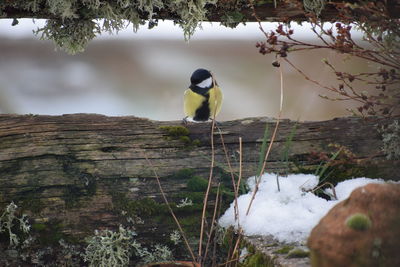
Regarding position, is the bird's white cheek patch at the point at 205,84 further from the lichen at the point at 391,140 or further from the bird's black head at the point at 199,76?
the lichen at the point at 391,140

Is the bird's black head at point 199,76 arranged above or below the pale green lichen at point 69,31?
below

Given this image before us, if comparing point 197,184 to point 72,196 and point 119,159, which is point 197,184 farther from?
point 72,196

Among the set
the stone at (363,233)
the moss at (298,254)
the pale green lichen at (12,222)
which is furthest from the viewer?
the pale green lichen at (12,222)

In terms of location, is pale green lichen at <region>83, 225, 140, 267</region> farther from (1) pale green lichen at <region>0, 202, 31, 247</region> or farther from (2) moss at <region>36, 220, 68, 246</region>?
(1) pale green lichen at <region>0, 202, 31, 247</region>

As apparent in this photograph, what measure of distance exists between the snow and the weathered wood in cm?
13

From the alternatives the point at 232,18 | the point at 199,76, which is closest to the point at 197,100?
the point at 199,76

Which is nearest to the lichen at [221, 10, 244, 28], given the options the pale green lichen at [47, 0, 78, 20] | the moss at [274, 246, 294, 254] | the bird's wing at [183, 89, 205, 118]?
the bird's wing at [183, 89, 205, 118]

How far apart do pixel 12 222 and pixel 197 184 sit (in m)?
0.99

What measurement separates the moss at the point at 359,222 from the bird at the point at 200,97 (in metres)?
2.18

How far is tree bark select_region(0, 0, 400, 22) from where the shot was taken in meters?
A: 2.88

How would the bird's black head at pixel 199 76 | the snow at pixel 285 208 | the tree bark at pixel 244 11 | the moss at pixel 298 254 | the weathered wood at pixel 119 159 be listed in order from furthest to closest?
the bird's black head at pixel 199 76 < the tree bark at pixel 244 11 < the weathered wood at pixel 119 159 < the snow at pixel 285 208 < the moss at pixel 298 254

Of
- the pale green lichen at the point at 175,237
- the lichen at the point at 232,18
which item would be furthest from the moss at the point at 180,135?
the lichen at the point at 232,18

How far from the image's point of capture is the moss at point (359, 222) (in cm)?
140

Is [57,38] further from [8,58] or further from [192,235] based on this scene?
[192,235]
